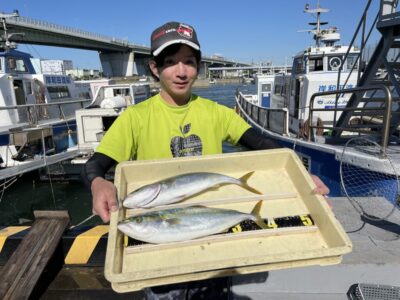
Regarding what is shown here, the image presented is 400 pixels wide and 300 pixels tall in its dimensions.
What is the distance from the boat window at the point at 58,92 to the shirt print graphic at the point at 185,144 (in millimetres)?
17386

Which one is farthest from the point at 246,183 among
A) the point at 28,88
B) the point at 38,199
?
the point at 28,88

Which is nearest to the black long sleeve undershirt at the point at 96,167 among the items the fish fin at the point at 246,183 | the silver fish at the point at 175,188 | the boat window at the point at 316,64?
the silver fish at the point at 175,188

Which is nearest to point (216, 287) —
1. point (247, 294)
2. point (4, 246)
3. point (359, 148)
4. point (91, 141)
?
point (247, 294)

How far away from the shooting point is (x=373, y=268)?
9.21 feet

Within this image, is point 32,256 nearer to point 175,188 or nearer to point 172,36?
point 175,188

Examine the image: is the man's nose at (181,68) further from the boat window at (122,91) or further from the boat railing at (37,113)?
the boat window at (122,91)

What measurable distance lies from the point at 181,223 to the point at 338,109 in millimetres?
5744

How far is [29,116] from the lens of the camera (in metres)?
13.1

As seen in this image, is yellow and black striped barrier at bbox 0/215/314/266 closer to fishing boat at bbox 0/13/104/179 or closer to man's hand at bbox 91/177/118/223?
man's hand at bbox 91/177/118/223

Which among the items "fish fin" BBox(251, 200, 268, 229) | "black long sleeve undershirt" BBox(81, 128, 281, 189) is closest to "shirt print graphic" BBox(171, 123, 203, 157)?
"black long sleeve undershirt" BBox(81, 128, 281, 189)

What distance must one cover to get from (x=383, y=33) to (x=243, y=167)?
516 centimetres

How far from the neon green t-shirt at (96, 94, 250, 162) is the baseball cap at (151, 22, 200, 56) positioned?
0.42 m

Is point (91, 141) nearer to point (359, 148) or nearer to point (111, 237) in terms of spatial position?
point (359, 148)

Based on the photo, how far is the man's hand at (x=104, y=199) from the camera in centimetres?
184
